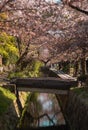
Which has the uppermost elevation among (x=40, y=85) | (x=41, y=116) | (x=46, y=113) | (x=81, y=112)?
(x=81, y=112)

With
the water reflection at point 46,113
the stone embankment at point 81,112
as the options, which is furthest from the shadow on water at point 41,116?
the stone embankment at point 81,112

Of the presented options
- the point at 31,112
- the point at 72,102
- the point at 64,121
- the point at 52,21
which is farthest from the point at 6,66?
the point at 52,21

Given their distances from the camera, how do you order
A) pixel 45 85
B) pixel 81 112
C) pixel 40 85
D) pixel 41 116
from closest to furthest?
pixel 81 112
pixel 45 85
pixel 40 85
pixel 41 116

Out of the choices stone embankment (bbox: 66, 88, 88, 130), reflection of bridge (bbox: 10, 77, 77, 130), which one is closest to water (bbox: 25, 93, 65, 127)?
reflection of bridge (bbox: 10, 77, 77, 130)

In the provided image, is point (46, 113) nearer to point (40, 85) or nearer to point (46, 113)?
Result: point (46, 113)

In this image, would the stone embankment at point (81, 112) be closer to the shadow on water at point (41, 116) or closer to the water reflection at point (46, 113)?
the shadow on water at point (41, 116)

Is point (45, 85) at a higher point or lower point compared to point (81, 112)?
lower

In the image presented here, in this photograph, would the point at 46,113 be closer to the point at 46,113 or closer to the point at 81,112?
the point at 46,113

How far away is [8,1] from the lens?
14055 mm

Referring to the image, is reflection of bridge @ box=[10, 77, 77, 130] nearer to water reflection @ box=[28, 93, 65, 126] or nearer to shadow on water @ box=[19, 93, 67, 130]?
shadow on water @ box=[19, 93, 67, 130]

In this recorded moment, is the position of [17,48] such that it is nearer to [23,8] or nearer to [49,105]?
[49,105]

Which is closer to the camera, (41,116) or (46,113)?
(41,116)

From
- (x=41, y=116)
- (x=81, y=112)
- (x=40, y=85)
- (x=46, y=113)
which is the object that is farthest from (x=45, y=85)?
(x=81, y=112)

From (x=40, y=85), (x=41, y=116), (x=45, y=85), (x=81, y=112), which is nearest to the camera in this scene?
(x=81, y=112)
